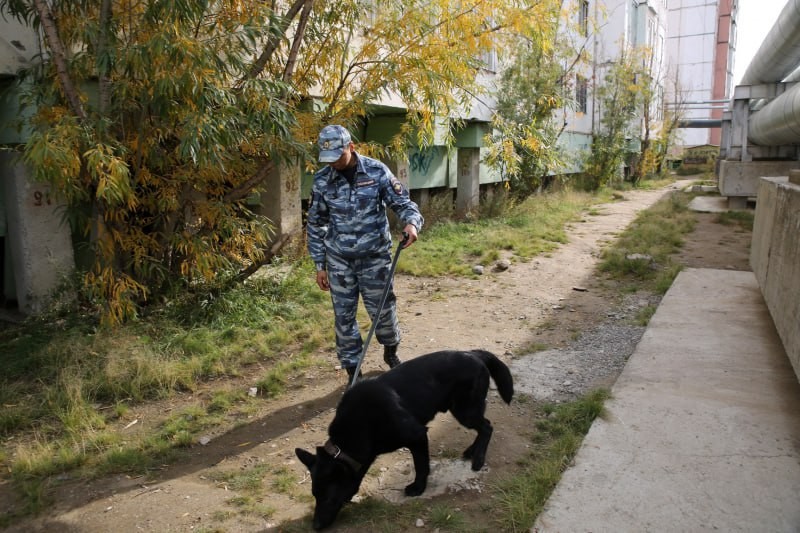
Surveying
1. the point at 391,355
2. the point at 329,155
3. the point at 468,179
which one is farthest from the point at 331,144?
the point at 468,179

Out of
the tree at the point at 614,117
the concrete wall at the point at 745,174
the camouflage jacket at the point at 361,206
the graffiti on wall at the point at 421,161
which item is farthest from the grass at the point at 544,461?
the tree at the point at 614,117

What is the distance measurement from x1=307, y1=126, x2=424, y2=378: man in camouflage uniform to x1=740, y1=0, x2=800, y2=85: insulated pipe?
6.58 m

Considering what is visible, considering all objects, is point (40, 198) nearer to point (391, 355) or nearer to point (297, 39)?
point (297, 39)

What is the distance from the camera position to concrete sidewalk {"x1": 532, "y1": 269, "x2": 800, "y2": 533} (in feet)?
8.33

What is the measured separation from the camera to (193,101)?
14.6 feet

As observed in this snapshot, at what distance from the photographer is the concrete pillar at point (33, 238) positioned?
5.48m

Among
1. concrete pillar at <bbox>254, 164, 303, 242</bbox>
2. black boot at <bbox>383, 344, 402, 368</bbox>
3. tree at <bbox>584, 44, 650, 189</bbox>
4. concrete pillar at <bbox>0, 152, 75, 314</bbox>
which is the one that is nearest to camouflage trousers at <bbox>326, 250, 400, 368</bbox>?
black boot at <bbox>383, 344, 402, 368</bbox>

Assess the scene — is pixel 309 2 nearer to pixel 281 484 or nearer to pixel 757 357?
pixel 281 484

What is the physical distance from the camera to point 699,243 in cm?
982

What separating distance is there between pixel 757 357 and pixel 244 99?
14.2 ft

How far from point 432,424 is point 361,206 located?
4.99 feet

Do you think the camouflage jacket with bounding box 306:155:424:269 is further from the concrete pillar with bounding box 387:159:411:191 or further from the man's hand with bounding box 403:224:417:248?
the concrete pillar with bounding box 387:159:411:191

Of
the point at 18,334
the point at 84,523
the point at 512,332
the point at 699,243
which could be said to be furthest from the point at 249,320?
Result: the point at 699,243

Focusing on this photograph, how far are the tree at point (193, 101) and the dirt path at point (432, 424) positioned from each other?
70.3 inches
